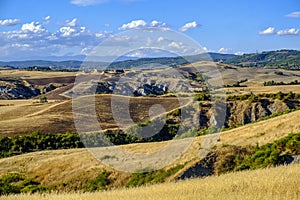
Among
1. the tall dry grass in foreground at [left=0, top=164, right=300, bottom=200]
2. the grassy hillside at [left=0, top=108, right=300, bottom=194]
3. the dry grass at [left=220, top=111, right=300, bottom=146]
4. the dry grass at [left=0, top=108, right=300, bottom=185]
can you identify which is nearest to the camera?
the tall dry grass in foreground at [left=0, top=164, right=300, bottom=200]

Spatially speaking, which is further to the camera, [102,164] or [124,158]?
[124,158]

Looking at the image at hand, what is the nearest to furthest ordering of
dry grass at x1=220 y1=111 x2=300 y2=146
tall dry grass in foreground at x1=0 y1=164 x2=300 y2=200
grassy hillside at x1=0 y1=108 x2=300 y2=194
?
tall dry grass in foreground at x1=0 y1=164 x2=300 y2=200 < grassy hillside at x1=0 y1=108 x2=300 y2=194 < dry grass at x1=220 y1=111 x2=300 y2=146

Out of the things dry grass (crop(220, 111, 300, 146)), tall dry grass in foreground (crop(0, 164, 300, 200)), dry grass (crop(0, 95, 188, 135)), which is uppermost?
tall dry grass in foreground (crop(0, 164, 300, 200))

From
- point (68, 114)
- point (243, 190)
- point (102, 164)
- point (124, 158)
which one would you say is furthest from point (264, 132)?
point (68, 114)

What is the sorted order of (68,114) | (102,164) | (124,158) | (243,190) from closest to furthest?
(243,190) → (102,164) → (124,158) → (68,114)

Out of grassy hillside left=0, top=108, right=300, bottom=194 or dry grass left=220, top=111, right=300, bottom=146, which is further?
dry grass left=220, top=111, right=300, bottom=146

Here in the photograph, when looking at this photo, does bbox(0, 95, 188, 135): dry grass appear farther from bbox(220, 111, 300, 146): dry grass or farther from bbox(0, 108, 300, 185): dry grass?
bbox(220, 111, 300, 146): dry grass

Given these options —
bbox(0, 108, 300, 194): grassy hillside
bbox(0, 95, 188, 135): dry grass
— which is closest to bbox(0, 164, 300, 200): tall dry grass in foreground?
bbox(0, 108, 300, 194): grassy hillside

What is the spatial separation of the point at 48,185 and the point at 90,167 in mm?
2790

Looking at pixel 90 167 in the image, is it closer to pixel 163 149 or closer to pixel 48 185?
pixel 48 185

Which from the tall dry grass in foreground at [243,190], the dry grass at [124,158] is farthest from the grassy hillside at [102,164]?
the tall dry grass in foreground at [243,190]

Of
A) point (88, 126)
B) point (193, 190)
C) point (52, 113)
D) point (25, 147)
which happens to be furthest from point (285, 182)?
point (52, 113)

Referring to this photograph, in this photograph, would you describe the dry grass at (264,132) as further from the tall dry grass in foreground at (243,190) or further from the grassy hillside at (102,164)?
the tall dry grass in foreground at (243,190)

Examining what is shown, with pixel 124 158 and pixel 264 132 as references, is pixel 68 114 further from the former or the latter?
pixel 264 132
